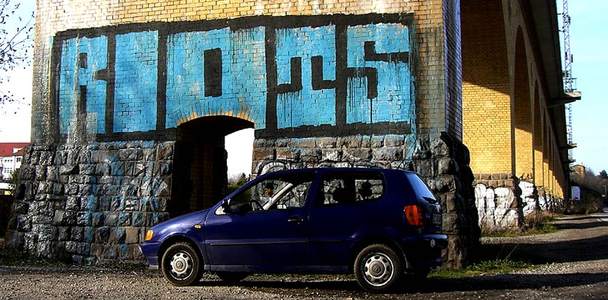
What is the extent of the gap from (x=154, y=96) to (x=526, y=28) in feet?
65.2

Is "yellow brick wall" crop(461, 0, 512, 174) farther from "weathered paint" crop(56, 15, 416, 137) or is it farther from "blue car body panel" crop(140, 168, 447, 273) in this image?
"blue car body panel" crop(140, 168, 447, 273)

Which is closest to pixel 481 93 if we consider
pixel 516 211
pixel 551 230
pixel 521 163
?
pixel 516 211

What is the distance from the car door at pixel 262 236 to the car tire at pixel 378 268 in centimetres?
67

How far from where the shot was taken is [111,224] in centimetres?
1278

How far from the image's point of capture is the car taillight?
8.25 m

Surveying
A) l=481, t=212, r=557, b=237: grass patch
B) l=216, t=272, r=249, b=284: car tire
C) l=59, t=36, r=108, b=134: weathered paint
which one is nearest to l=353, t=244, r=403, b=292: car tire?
l=216, t=272, r=249, b=284: car tire

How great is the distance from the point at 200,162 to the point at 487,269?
586 cm

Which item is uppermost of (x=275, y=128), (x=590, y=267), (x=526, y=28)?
(x=526, y=28)

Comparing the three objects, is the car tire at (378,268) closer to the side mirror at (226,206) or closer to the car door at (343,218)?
the car door at (343,218)

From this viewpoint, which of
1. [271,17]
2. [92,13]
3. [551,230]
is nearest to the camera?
[271,17]

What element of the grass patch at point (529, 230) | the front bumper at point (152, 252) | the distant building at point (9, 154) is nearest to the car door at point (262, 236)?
the front bumper at point (152, 252)

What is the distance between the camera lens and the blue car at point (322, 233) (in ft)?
27.1

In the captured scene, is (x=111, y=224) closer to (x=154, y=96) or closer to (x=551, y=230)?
(x=154, y=96)

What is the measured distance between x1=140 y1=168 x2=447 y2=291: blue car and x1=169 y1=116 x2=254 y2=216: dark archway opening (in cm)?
367
